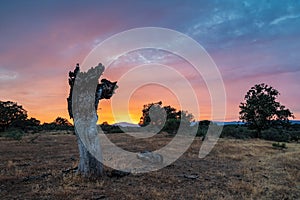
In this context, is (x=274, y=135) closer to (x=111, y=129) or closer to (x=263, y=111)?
(x=263, y=111)

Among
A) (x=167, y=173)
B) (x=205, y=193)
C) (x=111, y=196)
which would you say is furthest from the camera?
(x=167, y=173)

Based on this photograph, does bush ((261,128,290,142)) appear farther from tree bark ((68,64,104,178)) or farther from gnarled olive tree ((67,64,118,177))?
tree bark ((68,64,104,178))

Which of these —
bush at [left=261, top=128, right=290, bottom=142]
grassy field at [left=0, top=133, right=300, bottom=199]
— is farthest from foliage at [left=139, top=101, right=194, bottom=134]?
grassy field at [left=0, top=133, right=300, bottom=199]

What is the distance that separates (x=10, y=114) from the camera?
2420 inches

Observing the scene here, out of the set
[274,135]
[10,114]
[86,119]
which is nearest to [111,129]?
[10,114]

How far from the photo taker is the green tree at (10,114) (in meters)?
59.7

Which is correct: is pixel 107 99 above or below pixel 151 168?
above

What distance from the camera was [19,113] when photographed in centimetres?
6412

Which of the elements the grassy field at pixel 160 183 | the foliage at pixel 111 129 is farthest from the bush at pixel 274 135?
the grassy field at pixel 160 183

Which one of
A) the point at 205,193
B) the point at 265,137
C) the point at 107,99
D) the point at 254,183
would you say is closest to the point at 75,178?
the point at 107,99

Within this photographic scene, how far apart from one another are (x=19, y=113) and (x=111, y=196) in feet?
207

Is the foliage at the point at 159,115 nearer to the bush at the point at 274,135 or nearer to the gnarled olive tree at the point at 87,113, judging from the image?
the bush at the point at 274,135

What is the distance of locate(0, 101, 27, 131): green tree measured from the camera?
5972 centimetres

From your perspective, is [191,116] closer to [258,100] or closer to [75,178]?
[258,100]
